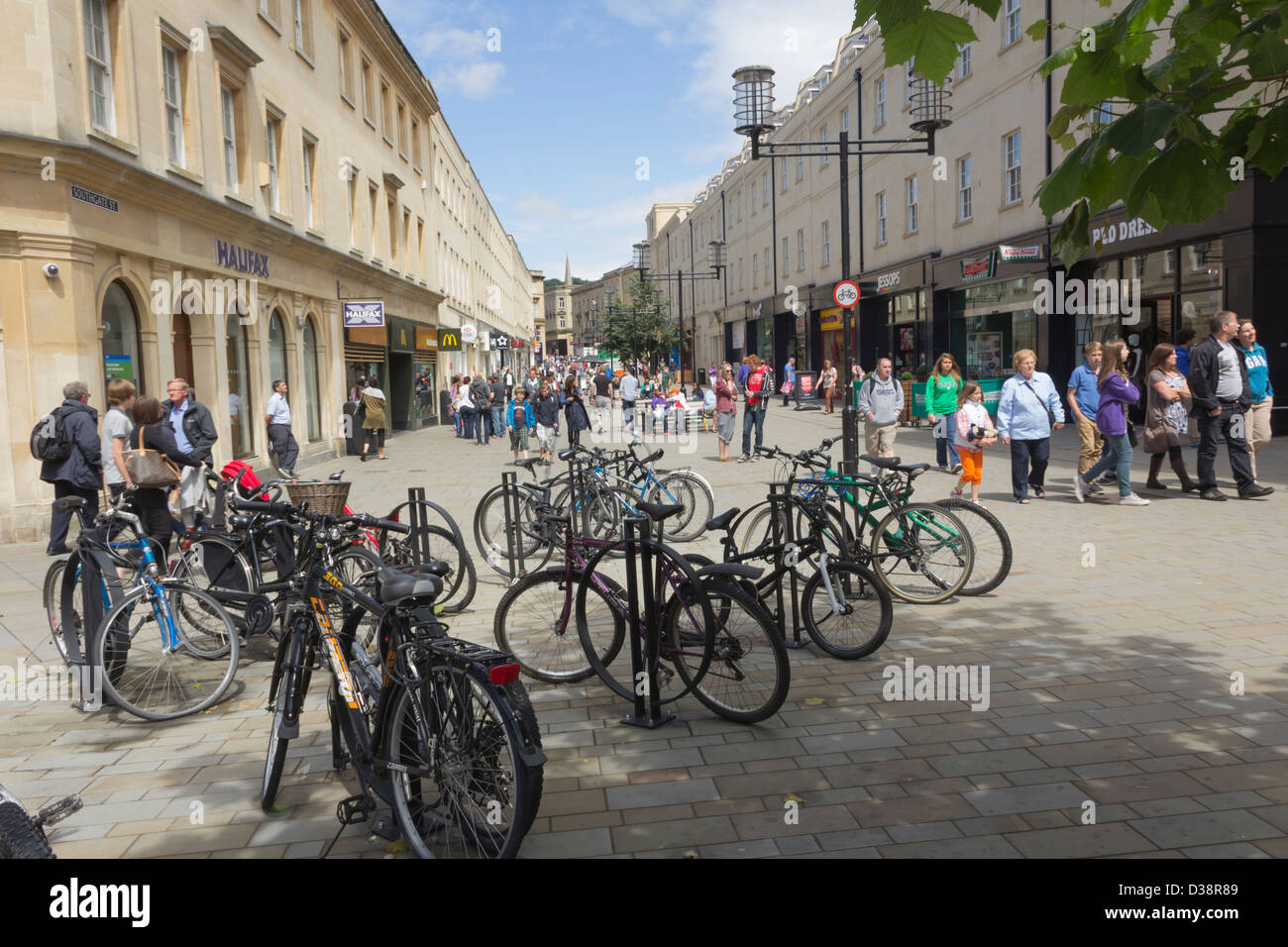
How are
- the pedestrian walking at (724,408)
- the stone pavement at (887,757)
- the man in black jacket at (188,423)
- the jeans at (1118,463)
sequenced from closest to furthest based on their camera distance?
1. the stone pavement at (887,757)
2. the man in black jacket at (188,423)
3. the jeans at (1118,463)
4. the pedestrian walking at (724,408)

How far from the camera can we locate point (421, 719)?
11.6 ft

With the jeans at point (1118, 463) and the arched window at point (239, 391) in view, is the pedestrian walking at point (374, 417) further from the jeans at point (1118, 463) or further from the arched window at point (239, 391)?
the jeans at point (1118, 463)

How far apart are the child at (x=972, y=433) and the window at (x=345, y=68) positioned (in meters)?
19.6

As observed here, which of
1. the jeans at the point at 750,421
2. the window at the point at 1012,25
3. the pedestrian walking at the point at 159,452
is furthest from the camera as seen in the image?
the window at the point at 1012,25

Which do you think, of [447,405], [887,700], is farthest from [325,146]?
[887,700]

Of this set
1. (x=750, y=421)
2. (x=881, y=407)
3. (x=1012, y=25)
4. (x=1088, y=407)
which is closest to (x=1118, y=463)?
(x=1088, y=407)

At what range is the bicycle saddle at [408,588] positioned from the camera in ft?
11.7

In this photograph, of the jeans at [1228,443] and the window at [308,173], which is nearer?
the jeans at [1228,443]

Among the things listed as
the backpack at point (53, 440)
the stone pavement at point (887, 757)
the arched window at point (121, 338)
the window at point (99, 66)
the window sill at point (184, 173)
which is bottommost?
the stone pavement at point (887, 757)

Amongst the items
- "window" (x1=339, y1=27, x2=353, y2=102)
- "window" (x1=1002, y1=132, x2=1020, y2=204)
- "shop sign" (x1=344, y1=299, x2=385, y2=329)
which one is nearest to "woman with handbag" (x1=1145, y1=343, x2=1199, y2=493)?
"window" (x1=1002, y1=132, x2=1020, y2=204)

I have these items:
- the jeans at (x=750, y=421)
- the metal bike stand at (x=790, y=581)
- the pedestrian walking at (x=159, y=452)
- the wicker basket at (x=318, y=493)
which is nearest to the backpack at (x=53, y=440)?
the pedestrian walking at (x=159, y=452)

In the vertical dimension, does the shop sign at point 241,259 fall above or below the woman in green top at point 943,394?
above

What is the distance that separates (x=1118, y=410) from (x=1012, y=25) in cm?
1599

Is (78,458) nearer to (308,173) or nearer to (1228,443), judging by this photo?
(1228,443)
